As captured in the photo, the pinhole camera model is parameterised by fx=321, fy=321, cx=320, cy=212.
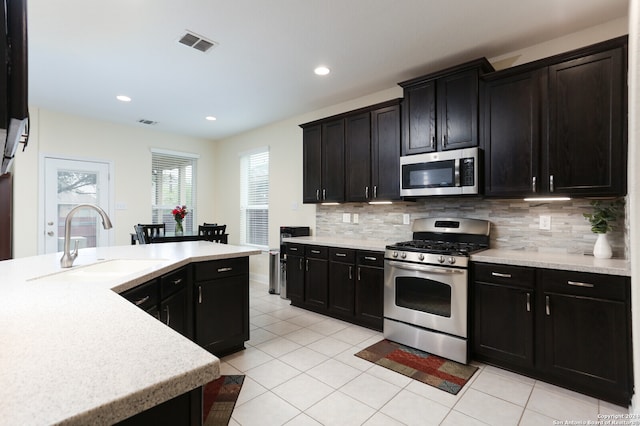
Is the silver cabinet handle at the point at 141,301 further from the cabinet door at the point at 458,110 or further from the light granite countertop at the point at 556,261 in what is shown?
the cabinet door at the point at 458,110

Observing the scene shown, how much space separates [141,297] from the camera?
184cm

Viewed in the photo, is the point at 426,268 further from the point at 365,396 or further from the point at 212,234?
the point at 212,234

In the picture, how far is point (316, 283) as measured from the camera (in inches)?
155

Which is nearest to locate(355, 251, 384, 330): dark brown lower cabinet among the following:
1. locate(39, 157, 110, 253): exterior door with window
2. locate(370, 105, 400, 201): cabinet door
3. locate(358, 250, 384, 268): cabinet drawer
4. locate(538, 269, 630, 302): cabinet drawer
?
locate(358, 250, 384, 268): cabinet drawer

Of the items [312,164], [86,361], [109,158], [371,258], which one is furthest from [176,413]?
[109,158]

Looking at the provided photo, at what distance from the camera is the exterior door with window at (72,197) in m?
4.74

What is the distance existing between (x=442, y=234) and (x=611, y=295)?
1444mm

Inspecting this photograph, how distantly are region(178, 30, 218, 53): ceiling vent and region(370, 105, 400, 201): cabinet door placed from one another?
1.83 m

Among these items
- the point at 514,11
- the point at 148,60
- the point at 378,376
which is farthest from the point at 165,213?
the point at 514,11

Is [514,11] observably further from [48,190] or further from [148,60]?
[48,190]

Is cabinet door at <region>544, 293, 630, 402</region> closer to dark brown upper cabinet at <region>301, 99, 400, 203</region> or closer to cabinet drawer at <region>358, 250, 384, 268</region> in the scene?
cabinet drawer at <region>358, 250, 384, 268</region>

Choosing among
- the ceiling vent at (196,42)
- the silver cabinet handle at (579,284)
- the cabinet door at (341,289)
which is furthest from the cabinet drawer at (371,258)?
the ceiling vent at (196,42)

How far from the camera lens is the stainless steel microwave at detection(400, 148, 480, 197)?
9.41 ft

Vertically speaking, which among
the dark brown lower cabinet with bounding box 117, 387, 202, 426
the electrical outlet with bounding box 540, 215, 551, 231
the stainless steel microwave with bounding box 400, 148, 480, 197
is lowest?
the dark brown lower cabinet with bounding box 117, 387, 202, 426
